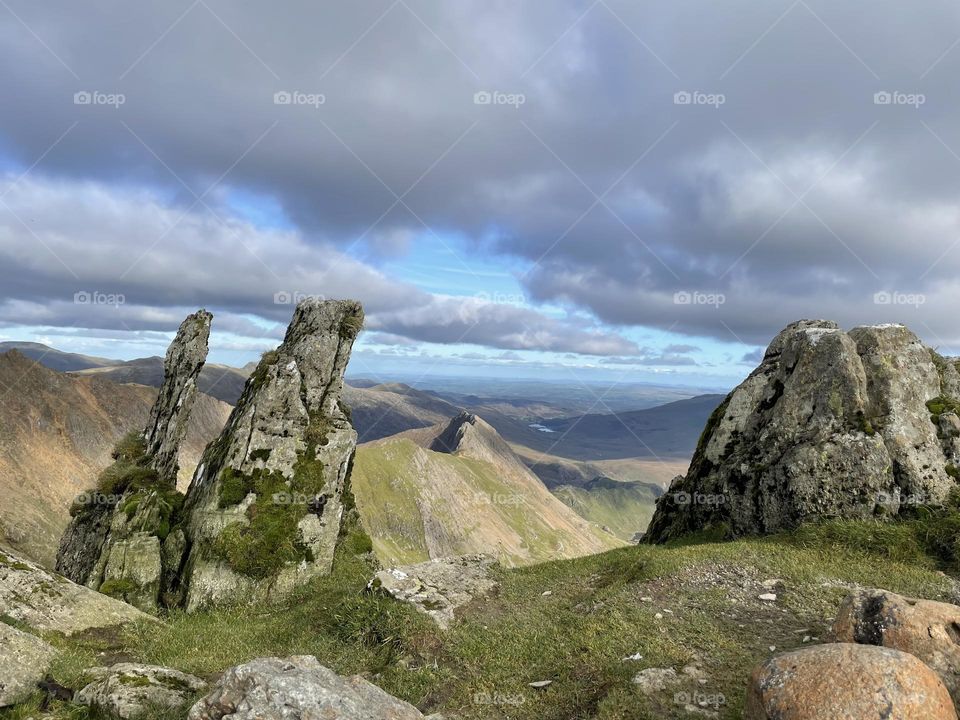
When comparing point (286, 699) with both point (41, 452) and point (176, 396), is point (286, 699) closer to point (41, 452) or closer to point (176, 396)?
point (176, 396)

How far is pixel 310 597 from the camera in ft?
78.5

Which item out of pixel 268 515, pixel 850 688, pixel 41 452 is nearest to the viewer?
pixel 850 688

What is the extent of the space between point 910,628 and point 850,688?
145 inches

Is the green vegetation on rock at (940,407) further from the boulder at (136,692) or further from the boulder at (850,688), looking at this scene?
the boulder at (136,692)

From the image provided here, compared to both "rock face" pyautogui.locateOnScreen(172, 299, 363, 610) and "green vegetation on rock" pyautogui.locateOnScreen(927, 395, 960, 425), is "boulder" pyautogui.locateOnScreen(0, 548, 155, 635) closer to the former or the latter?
"rock face" pyautogui.locateOnScreen(172, 299, 363, 610)

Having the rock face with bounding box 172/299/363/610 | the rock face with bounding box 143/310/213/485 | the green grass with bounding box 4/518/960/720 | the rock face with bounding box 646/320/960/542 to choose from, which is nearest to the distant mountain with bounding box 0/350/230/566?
the rock face with bounding box 143/310/213/485

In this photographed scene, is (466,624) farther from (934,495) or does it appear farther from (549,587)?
(934,495)

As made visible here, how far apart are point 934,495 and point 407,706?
942 inches

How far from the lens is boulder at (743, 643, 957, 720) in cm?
833

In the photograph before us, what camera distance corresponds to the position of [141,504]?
1083 inches

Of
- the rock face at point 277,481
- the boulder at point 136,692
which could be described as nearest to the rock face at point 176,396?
the rock face at point 277,481

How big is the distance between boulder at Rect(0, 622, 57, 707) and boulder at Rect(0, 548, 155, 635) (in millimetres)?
4092

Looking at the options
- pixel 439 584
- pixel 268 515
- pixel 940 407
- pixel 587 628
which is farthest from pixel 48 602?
pixel 940 407

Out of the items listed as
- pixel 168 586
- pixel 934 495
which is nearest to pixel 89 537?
pixel 168 586
